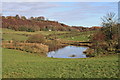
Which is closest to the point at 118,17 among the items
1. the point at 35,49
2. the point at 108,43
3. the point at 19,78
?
the point at 108,43

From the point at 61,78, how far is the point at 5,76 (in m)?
2.98

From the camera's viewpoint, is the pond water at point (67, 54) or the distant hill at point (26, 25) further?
the distant hill at point (26, 25)

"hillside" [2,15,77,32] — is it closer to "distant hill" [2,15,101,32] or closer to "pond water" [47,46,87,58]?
"distant hill" [2,15,101,32]

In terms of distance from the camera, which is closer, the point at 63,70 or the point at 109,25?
the point at 63,70

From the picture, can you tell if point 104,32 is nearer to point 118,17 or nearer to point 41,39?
point 118,17

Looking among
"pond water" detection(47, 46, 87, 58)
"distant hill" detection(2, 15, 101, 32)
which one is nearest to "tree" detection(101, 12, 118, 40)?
"pond water" detection(47, 46, 87, 58)

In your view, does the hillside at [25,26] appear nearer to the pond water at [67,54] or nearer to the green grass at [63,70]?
the pond water at [67,54]

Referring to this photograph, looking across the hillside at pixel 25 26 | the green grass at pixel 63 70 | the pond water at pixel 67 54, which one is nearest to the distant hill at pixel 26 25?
the hillside at pixel 25 26

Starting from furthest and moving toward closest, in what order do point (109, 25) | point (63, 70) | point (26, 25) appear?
point (26, 25)
point (109, 25)
point (63, 70)

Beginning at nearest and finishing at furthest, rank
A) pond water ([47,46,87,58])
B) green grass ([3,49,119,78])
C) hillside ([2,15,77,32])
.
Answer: green grass ([3,49,119,78]) → pond water ([47,46,87,58]) → hillside ([2,15,77,32])

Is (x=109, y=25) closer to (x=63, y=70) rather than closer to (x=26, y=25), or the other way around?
(x=63, y=70)

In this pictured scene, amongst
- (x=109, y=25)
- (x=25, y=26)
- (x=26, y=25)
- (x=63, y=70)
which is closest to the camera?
(x=63, y=70)

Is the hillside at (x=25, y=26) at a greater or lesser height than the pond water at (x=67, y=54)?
greater

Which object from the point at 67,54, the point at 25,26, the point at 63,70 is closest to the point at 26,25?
the point at 25,26
